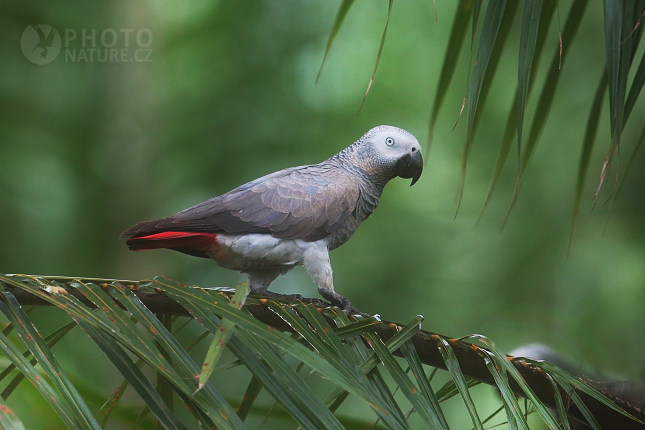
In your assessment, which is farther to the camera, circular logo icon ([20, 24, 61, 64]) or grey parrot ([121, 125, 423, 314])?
circular logo icon ([20, 24, 61, 64])

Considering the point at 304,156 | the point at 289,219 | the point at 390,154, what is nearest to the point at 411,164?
the point at 390,154

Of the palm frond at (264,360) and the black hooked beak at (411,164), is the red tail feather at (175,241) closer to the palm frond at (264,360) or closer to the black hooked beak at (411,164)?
the palm frond at (264,360)

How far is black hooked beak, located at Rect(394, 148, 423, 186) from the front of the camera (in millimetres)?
986

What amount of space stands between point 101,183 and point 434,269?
66.4 inches

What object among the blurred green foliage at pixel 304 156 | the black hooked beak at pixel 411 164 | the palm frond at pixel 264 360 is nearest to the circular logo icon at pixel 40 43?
the blurred green foliage at pixel 304 156

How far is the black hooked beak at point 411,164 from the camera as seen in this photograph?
99 cm

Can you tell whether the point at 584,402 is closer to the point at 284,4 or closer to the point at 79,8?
the point at 284,4

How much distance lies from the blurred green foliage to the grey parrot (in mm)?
1259

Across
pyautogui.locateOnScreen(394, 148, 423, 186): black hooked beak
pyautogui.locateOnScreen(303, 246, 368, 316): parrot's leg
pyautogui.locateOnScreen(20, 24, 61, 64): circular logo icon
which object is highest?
pyautogui.locateOnScreen(20, 24, 61, 64): circular logo icon

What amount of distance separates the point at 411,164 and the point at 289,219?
0.88 feet

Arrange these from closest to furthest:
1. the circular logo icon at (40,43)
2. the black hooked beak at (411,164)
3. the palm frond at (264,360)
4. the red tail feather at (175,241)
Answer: the palm frond at (264,360)
the red tail feather at (175,241)
the black hooked beak at (411,164)
the circular logo icon at (40,43)

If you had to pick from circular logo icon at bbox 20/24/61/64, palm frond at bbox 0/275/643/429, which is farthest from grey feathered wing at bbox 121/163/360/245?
circular logo icon at bbox 20/24/61/64

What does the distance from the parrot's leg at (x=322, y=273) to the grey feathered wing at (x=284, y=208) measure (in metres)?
0.03

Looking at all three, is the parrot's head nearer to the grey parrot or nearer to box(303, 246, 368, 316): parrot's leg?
the grey parrot
